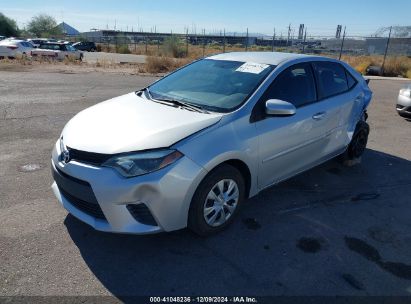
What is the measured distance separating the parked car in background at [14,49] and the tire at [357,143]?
22872mm

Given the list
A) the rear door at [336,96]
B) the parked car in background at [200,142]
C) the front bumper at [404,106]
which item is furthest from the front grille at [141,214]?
the front bumper at [404,106]

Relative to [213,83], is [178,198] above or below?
below

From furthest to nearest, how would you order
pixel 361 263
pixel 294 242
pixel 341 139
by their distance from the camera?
pixel 341 139 < pixel 294 242 < pixel 361 263

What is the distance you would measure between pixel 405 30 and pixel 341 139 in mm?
29021

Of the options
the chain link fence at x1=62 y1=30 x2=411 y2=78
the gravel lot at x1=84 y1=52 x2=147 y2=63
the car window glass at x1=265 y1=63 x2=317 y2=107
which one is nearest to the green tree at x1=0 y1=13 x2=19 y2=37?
the gravel lot at x1=84 y1=52 x2=147 y2=63

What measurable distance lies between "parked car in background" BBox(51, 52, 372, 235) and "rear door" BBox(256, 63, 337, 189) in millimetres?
12

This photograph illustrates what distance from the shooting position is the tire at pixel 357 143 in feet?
17.5

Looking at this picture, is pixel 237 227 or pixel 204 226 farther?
pixel 237 227

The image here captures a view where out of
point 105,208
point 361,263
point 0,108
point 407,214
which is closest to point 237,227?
point 361,263

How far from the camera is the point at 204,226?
129 inches

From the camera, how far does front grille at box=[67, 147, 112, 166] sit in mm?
2904

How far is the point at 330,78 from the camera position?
4.71 m

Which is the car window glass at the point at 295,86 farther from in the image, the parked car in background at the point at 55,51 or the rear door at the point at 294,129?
the parked car in background at the point at 55,51

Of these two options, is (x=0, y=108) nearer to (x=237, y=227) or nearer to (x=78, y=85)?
(x=78, y=85)
